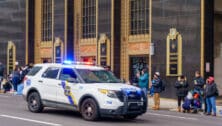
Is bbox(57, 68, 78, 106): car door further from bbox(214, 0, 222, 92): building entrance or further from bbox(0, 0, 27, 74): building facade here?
bbox(0, 0, 27, 74): building facade

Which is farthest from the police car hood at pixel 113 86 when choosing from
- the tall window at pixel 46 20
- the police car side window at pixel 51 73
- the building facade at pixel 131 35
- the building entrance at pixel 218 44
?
the tall window at pixel 46 20

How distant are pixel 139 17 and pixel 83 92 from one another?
15.3 metres

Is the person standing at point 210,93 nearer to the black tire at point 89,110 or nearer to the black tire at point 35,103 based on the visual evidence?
the black tire at point 89,110

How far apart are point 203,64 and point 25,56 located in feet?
55.7

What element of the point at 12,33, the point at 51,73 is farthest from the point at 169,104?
the point at 12,33

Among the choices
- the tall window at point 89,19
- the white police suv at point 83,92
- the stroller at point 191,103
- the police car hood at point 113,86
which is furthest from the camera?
the tall window at point 89,19

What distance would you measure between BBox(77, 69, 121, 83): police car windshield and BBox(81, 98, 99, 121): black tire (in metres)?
0.78

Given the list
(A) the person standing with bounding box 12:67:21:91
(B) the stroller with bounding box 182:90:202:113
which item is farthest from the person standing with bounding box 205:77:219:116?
(A) the person standing with bounding box 12:67:21:91

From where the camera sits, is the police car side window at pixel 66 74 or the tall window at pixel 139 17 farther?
the tall window at pixel 139 17

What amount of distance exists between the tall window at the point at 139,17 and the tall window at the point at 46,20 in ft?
26.4

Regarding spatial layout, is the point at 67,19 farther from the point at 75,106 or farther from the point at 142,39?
the point at 75,106

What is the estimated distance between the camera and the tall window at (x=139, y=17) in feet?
99.8

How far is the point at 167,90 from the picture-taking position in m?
27.8

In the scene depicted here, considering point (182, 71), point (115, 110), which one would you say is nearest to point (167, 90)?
point (182, 71)
